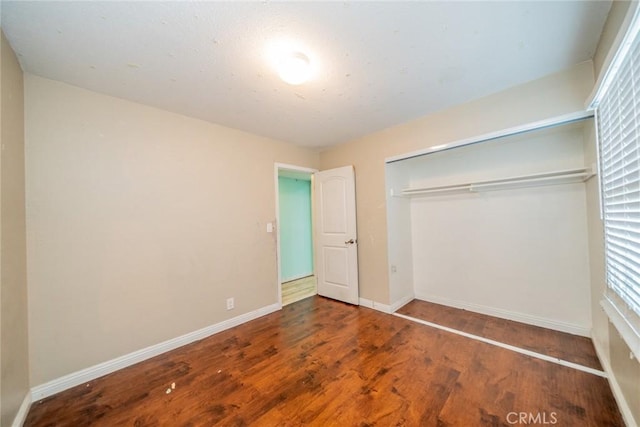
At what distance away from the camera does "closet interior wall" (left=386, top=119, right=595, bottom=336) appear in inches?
93.1

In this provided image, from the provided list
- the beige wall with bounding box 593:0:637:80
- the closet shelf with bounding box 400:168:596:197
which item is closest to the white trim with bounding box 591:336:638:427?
the closet shelf with bounding box 400:168:596:197

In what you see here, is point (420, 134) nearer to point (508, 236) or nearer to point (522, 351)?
point (508, 236)

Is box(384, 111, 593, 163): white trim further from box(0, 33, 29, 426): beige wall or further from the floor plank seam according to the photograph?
box(0, 33, 29, 426): beige wall

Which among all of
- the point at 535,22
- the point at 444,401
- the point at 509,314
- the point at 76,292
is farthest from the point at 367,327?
the point at 535,22

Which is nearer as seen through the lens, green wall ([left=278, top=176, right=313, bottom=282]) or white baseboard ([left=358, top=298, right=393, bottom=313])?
white baseboard ([left=358, top=298, right=393, bottom=313])

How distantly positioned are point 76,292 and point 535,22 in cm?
→ 381

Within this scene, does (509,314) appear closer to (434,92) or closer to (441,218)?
(441,218)

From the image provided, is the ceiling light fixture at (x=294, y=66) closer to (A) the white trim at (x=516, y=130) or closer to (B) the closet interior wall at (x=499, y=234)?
(A) the white trim at (x=516, y=130)

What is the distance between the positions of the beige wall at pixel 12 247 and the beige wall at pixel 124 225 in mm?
106

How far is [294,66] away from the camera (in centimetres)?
164

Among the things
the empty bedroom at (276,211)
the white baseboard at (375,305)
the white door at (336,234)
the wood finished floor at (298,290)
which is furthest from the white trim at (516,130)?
the wood finished floor at (298,290)

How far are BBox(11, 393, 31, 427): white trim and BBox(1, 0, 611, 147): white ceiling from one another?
235 cm

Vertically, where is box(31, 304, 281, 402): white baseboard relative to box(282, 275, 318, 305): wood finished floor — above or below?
above

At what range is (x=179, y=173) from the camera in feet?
8.07
